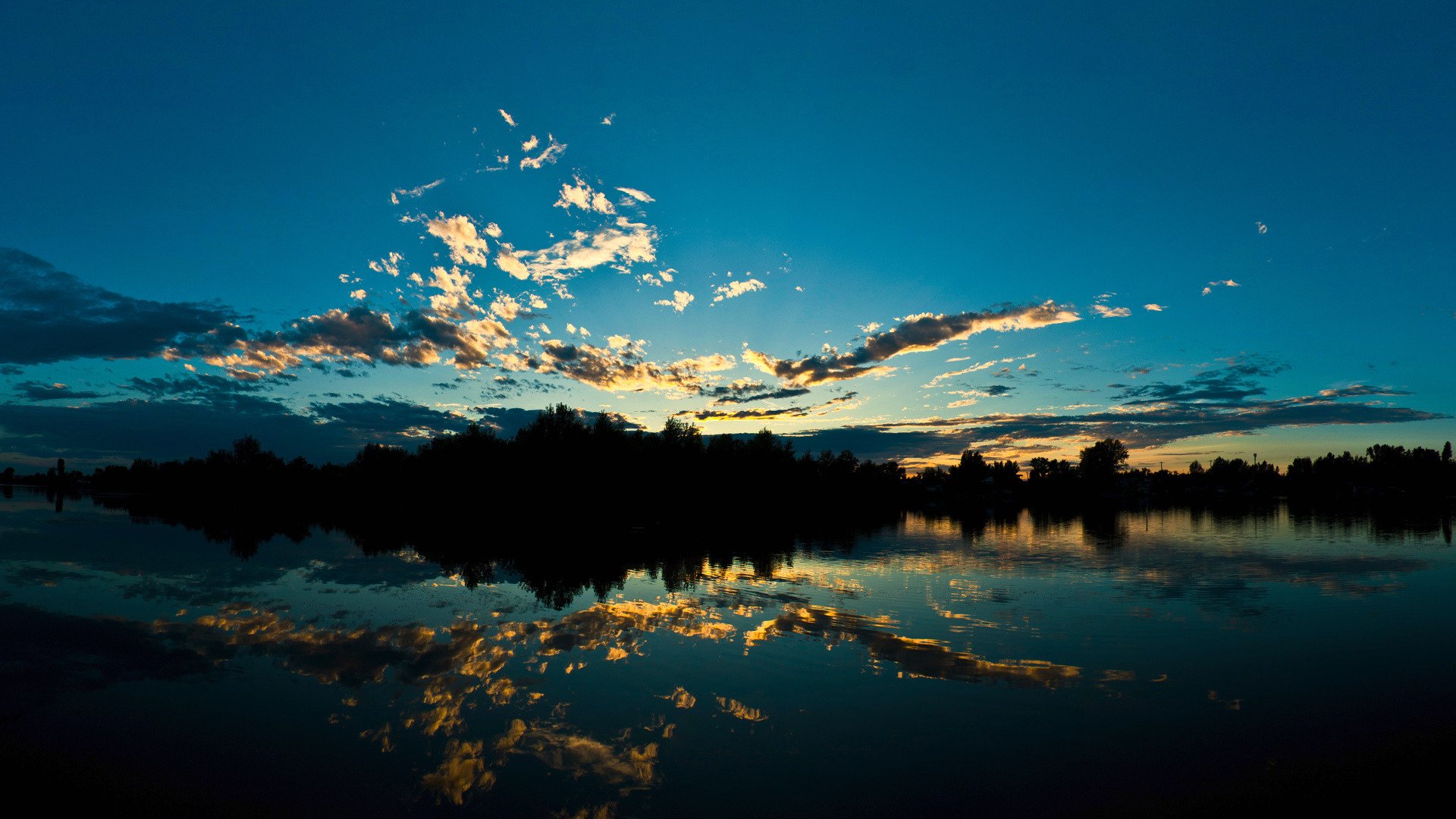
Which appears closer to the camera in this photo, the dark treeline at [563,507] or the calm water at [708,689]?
the calm water at [708,689]

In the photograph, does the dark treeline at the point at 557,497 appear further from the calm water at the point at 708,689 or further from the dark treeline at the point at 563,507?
the calm water at the point at 708,689

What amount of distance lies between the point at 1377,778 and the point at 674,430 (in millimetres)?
112348

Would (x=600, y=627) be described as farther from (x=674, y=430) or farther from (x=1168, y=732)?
(x=674, y=430)

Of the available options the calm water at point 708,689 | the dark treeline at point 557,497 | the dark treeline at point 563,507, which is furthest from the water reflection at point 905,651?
the dark treeline at point 557,497

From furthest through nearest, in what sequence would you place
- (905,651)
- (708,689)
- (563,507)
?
(563,507)
(905,651)
(708,689)

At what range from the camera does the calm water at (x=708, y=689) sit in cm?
1038

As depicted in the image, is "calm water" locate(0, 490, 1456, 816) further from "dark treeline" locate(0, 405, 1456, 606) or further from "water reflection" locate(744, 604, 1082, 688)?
"dark treeline" locate(0, 405, 1456, 606)

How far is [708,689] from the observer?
49.0 feet

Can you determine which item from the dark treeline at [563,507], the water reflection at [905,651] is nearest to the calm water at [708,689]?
the water reflection at [905,651]

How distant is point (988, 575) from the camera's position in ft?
115

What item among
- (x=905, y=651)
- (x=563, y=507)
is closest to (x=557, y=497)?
(x=563, y=507)

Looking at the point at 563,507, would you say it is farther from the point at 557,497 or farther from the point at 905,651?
the point at 905,651

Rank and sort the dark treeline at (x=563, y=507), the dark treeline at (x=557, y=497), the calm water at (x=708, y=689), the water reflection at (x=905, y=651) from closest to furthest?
1. the calm water at (x=708, y=689)
2. the water reflection at (x=905, y=651)
3. the dark treeline at (x=563, y=507)
4. the dark treeline at (x=557, y=497)

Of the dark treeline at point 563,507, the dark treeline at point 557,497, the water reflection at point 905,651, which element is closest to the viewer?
the water reflection at point 905,651
